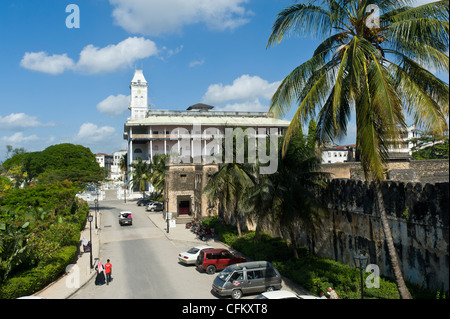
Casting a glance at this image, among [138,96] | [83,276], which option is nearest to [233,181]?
[83,276]

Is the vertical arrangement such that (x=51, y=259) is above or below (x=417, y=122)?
below

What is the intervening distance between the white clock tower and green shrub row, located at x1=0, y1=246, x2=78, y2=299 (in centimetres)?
6586

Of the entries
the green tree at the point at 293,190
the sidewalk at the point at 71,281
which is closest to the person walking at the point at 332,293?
the green tree at the point at 293,190

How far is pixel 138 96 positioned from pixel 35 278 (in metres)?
72.1

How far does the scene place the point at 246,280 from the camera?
49.7ft

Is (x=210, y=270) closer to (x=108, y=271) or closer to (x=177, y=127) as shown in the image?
(x=108, y=271)

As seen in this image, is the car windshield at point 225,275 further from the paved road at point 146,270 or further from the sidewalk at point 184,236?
the sidewalk at point 184,236

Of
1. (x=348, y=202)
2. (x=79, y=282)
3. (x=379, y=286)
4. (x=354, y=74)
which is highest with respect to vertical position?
(x=354, y=74)

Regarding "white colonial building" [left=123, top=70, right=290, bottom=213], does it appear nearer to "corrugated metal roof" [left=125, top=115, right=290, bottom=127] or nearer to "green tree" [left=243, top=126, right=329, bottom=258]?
"corrugated metal roof" [left=125, top=115, right=290, bottom=127]

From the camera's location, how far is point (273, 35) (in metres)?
12.6

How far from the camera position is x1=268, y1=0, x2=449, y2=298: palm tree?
9.79 meters
